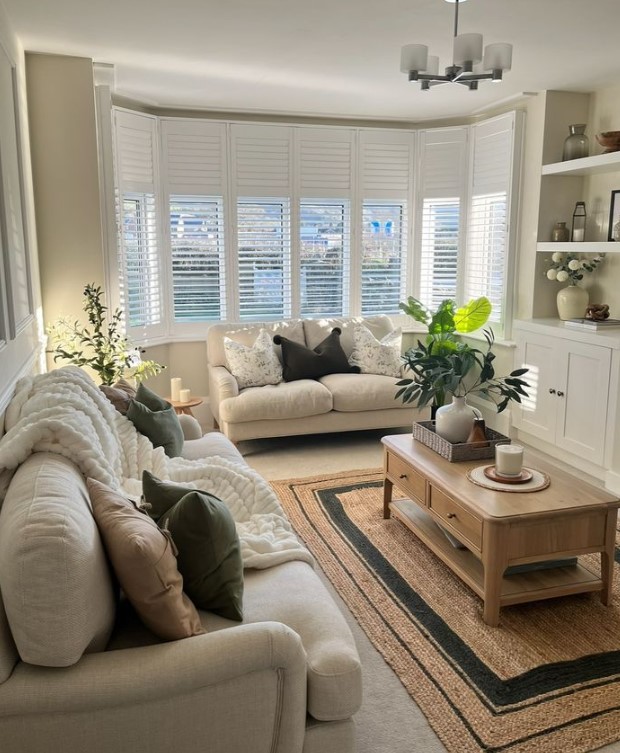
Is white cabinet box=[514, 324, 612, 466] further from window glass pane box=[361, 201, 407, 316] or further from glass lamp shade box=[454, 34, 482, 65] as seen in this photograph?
glass lamp shade box=[454, 34, 482, 65]

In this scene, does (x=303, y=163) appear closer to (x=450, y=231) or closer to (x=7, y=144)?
(x=450, y=231)

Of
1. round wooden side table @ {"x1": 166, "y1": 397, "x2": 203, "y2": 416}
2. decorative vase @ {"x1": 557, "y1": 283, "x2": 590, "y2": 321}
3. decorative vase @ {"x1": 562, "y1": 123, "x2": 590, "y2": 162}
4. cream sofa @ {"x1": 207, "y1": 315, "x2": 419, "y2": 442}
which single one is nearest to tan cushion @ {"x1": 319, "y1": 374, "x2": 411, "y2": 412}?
cream sofa @ {"x1": 207, "y1": 315, "x2": 419, "y2": 442}

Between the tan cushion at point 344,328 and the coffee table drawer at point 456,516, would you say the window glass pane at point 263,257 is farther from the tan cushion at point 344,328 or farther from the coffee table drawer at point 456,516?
the coffee table drawer at point 456,516

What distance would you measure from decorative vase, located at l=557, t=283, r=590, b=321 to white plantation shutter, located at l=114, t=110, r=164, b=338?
10.5ft

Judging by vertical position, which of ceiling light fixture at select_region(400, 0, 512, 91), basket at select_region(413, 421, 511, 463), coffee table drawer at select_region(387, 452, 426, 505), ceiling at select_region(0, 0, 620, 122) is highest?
ceiling at select_region(0, 0, 620, 122)

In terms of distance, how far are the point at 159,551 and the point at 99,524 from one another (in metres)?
0.20

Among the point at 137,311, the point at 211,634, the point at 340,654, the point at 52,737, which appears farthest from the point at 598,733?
the point at 137,311

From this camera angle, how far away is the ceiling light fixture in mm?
2836

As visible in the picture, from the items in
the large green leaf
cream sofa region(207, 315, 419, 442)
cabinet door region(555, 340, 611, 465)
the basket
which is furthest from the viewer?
the large green leaf

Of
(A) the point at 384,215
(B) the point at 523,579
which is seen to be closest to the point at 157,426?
(B) the point at 523,579

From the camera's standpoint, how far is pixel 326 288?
599 cm

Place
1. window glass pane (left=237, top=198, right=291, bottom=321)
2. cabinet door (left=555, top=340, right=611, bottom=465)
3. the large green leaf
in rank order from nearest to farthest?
cabinet door (left=555, top=340, right=611, bottom=465)
the large green leaf
window glass pane (left=237, top=198, right=291, bottom=321)

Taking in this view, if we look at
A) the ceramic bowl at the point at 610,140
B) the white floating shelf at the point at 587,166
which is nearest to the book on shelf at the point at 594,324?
the white floating shelf at the point at 587,166

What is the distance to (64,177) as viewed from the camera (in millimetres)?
4008
